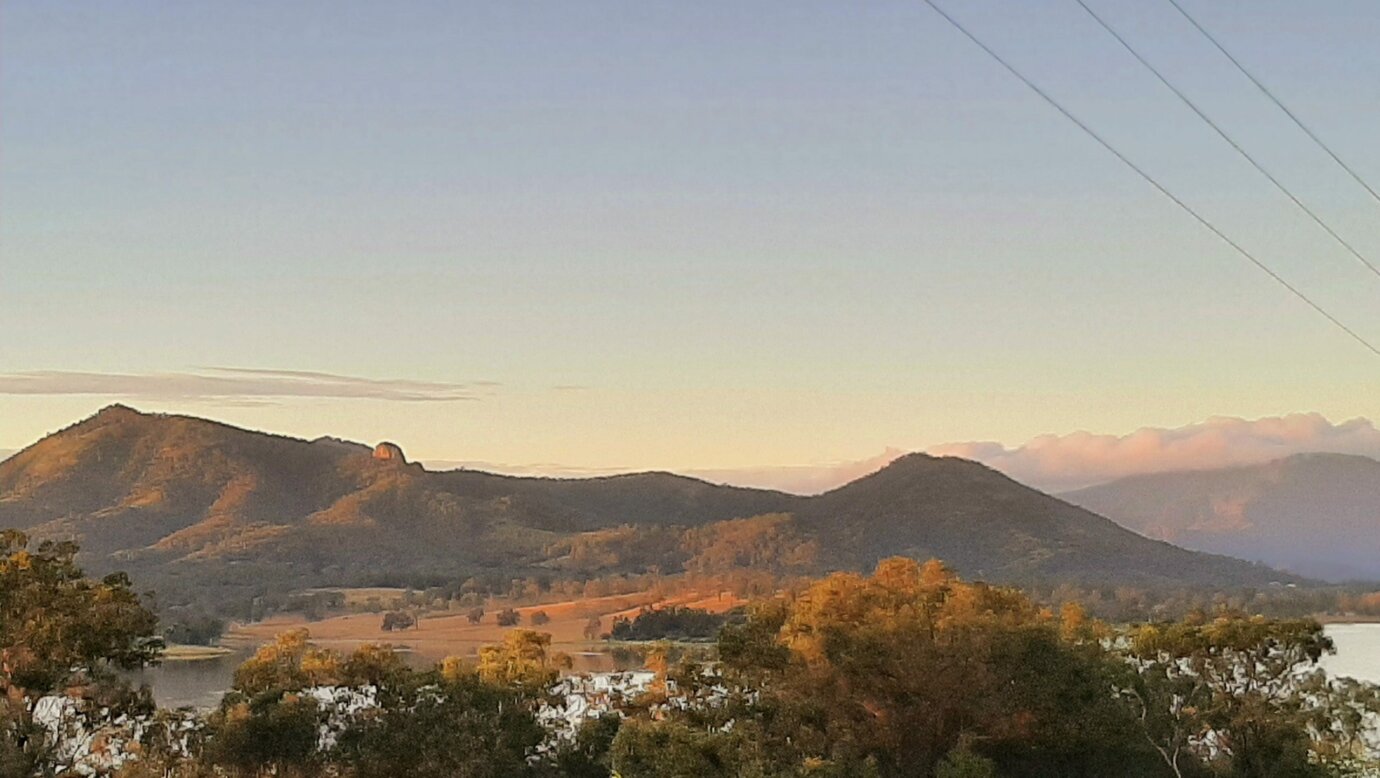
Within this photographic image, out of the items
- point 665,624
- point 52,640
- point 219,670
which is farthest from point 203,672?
point 52,640

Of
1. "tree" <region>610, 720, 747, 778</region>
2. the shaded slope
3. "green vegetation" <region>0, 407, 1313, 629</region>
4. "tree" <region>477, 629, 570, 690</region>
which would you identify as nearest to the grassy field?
"green vegetation" <region>0, 407, 1313, 629</region>

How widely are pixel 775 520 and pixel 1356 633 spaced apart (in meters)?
41.0

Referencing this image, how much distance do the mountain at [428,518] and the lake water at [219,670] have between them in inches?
873

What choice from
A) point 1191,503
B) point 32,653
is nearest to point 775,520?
point 1191,503

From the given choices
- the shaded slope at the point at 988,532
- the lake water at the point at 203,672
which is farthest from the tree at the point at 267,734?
the shaded slope at the point at 988,532

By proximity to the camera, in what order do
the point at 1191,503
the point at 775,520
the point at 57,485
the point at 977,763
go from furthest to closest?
1. the point at 1191,503
2. the point at 57,485
3. the point at 775,520
4. the point at 977,763

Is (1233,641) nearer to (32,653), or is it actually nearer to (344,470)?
(32,653)

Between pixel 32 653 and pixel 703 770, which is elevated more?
pixel 32 653

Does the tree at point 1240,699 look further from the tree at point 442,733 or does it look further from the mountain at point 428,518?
the mountain at point 428,518

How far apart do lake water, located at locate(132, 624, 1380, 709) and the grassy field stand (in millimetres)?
6751

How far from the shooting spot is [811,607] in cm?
3372

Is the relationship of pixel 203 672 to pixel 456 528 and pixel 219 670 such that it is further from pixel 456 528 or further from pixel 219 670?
pixel 456 528

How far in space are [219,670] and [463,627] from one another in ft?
97.8

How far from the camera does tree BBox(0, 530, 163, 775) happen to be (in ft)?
79.7
